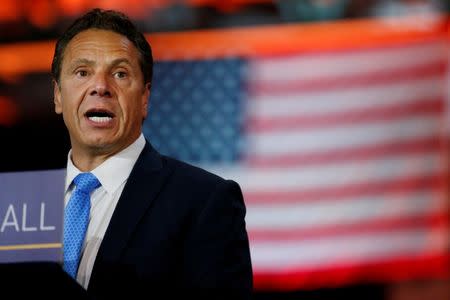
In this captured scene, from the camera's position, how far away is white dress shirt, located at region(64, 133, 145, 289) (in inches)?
54.2

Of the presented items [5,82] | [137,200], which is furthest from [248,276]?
[5,82]

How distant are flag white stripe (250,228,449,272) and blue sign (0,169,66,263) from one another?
2088 mm

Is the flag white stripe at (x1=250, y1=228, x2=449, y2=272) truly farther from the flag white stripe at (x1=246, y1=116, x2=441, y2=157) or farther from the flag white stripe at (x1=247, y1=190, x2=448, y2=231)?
the flag white stripe at (x1=246, y1=116, x2=441, y2=157)

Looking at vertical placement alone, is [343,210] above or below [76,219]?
above

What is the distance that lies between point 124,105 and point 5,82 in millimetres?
2278

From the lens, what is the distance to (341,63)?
11.1 feet

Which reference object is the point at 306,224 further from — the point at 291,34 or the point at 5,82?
the point at 5,82

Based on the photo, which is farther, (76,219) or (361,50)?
(361,50)

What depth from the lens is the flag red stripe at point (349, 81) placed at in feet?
10.8

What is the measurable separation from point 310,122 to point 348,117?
0.15 metres

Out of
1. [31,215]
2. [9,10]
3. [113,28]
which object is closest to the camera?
[31,215]

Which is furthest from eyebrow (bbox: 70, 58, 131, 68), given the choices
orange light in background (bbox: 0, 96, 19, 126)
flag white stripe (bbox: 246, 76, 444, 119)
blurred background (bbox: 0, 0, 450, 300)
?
orange light in background (bbox: 0, 96, 19, 126)

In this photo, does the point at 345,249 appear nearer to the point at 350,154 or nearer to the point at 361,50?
the point at 350,154

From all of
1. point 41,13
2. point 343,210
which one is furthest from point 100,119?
point 41,13
